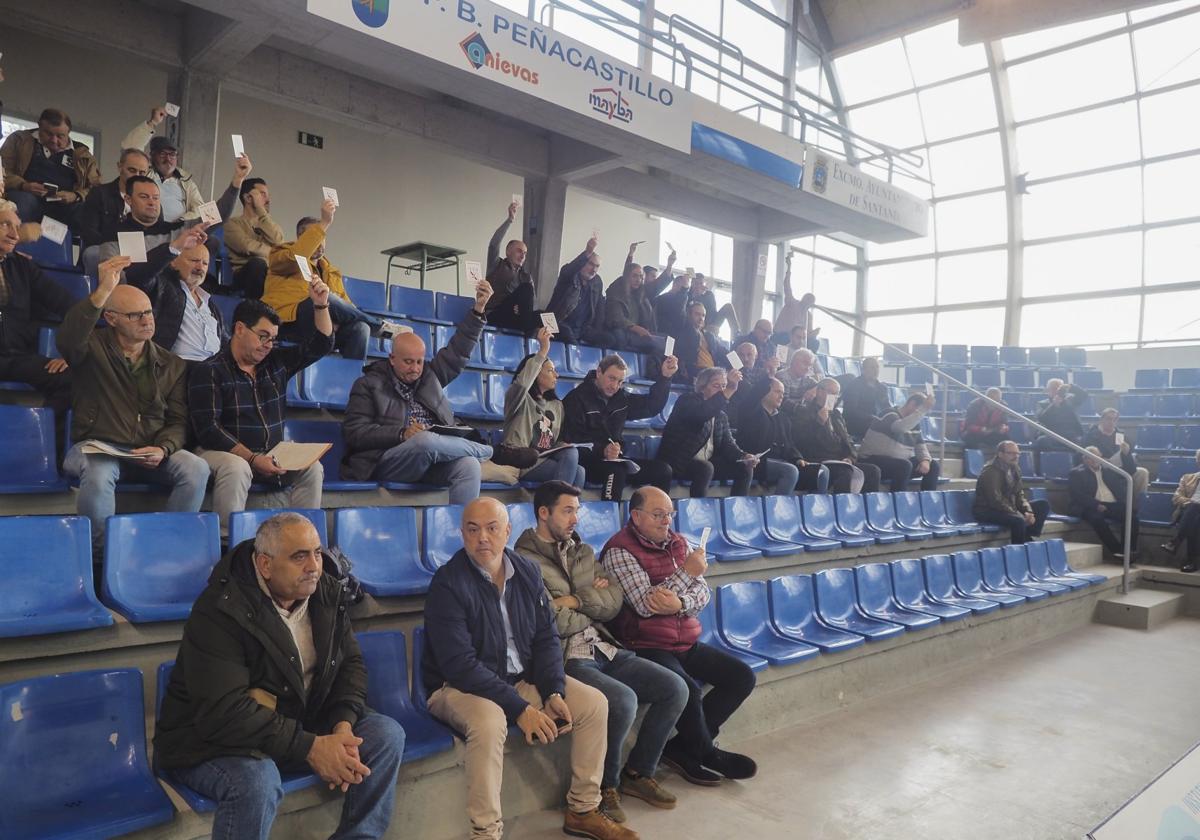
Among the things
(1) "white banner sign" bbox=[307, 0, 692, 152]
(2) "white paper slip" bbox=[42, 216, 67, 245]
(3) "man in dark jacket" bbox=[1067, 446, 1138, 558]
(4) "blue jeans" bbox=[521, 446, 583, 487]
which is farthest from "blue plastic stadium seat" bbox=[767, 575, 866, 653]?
(3) "man in dark jacket" bbox=[1067, 446, 1138, 558]

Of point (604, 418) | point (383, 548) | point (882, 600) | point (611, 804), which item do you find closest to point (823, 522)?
point (882, 600)

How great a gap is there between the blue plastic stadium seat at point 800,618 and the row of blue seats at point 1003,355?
774 centimetres

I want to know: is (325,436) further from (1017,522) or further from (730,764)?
(1017,522)

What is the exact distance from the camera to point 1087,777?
10.2 feet

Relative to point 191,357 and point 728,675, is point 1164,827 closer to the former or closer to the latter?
point 728,675

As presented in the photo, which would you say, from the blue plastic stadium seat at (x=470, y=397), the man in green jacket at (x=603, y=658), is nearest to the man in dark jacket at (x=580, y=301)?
the blue plastic stadium seat at (x=470, y=397)

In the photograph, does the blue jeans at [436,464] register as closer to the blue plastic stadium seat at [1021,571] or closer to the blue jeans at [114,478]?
the blue jeans at [114,478]

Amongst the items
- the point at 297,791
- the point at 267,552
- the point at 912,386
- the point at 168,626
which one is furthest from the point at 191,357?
the point at 912,386

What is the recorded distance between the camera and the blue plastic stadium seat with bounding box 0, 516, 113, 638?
2.07 m

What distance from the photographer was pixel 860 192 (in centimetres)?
816

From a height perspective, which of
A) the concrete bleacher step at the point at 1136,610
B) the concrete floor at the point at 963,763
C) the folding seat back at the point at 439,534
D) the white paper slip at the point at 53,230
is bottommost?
the concrete floor at the point at 963,763

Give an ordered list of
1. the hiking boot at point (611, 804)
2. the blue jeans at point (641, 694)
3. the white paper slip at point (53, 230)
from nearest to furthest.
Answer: the hiking boot at point (611, 804)
the blue jeans at point (641, 694)
the white paper slip at point (53, 230)

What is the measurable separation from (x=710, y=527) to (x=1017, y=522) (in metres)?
3.40

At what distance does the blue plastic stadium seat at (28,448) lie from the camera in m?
2.86
